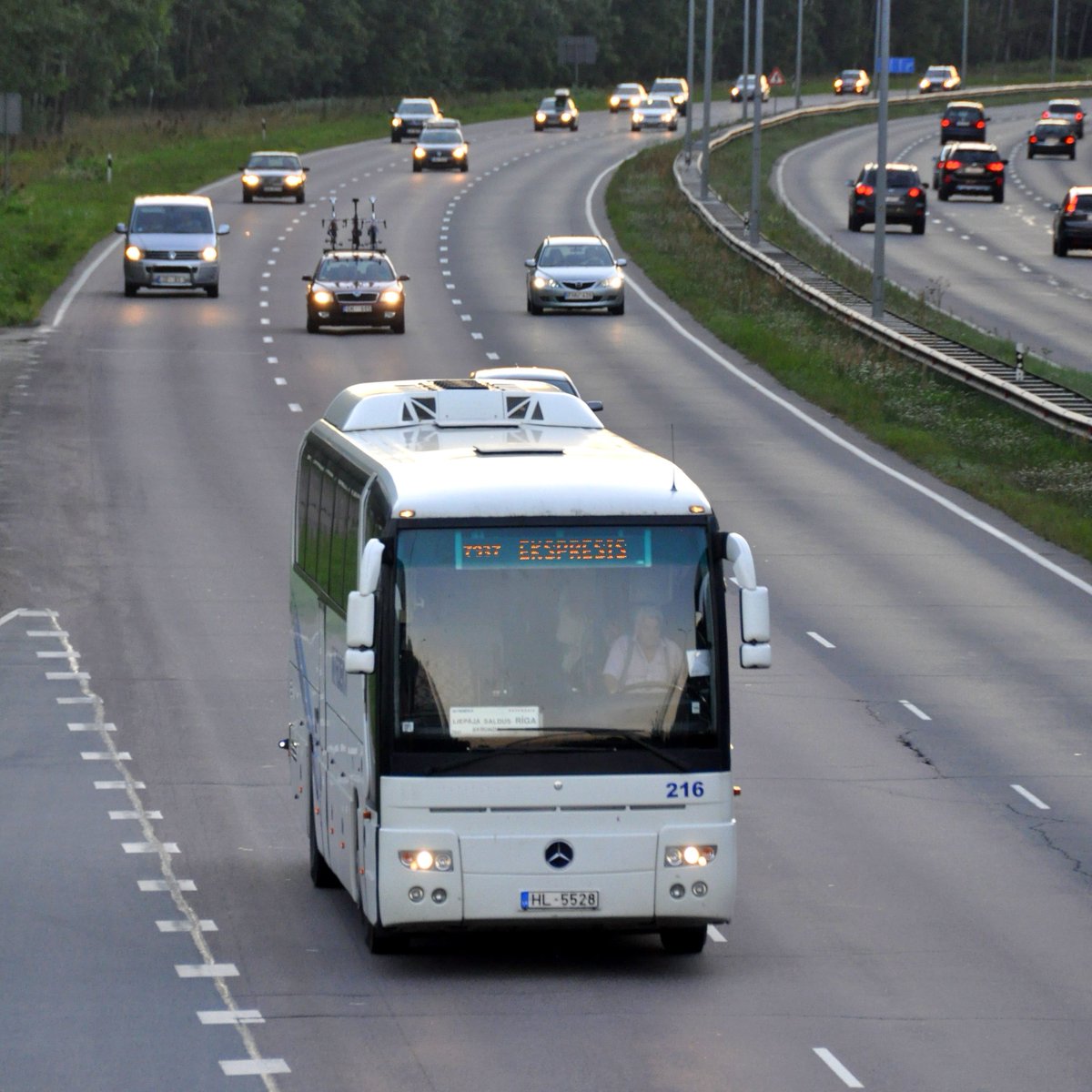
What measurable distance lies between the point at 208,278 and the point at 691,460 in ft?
70.3

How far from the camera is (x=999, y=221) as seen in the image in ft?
238

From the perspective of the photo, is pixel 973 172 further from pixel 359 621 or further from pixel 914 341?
pixel 359 621

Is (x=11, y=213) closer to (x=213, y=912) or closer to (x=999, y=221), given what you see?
(x=999, y=221)

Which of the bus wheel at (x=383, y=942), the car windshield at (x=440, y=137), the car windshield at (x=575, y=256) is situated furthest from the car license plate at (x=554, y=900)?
the car windshield at (x=440, y=137)

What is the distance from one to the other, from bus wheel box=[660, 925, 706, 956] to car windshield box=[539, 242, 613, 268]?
126 feet

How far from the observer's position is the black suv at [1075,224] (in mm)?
62281

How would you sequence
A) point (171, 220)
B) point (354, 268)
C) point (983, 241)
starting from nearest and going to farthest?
point (354, 268)
point (171, 220)
point (983, 241)

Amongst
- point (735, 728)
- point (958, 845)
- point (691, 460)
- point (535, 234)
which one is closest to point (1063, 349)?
point (691, 460)

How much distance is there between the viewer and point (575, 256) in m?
50.2

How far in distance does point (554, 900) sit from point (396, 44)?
5700 inches

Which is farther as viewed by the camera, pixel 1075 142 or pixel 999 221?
pixel 1075 142

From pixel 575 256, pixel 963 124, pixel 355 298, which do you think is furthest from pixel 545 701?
pixel 963 124

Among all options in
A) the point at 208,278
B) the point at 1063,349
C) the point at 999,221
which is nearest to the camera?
the point at 1063,349

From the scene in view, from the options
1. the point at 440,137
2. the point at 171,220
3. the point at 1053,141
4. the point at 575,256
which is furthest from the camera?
the point at 1053,141
